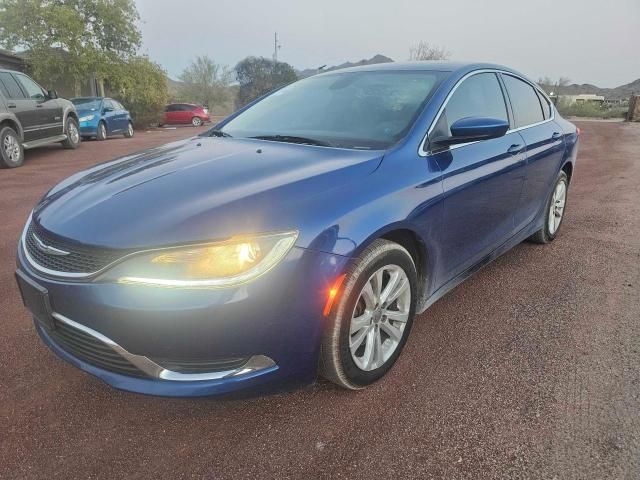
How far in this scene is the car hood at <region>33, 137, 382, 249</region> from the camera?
1.94 m

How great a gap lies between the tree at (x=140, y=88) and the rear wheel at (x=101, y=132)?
361 inches

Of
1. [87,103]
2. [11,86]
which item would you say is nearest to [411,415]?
[11,86]

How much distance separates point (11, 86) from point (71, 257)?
904cm

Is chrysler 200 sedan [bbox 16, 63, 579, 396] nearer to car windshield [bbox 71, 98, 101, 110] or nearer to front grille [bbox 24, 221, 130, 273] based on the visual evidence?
front grille [bbox 24, 221, 130, 273]

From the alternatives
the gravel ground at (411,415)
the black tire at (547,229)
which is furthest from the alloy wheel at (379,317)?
the black tire at (547,229)

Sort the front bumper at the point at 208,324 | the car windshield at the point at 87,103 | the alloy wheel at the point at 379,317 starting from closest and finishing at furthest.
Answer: the front bumper at the point at 208,324 → the alloy wheel at the point at 379,317 → the car windshield at the point at 87,103

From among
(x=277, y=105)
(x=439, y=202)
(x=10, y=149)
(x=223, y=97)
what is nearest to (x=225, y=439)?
(x=439, y=202)

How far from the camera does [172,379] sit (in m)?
1.94

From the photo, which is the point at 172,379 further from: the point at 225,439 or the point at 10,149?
the point at 10,149

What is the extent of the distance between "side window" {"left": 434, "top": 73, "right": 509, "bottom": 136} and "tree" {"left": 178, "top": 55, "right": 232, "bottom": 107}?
50.5 m

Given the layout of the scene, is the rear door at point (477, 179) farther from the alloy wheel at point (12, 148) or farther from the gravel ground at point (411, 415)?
the alloy wheel at point (12, 148)

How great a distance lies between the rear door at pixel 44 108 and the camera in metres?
9.70

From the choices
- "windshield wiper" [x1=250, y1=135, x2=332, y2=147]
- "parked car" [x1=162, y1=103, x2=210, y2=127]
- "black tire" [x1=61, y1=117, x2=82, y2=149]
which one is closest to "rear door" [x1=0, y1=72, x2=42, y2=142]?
"black tire" [x1=61, y1=117, x2=82, y2=149]

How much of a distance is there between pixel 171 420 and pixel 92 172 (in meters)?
1.45
